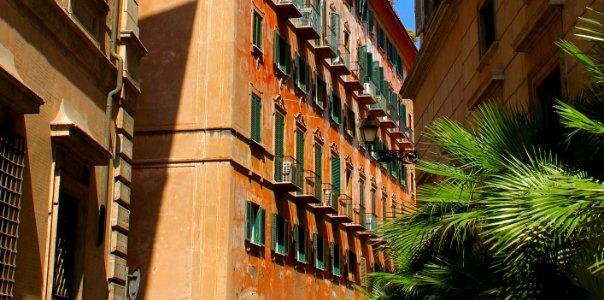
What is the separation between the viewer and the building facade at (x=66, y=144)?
38.1 feet

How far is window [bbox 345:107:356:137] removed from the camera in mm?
35856

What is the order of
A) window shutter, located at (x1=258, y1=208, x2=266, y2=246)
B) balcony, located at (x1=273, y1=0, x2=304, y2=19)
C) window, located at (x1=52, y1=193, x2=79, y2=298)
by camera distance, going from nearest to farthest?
window, located at (x1=52, y1=193, x2=79, y2=298), window shutter, located at (x1=258, y1=208, x2=266, y2=246), balcony, located at (x1=273, y1=0, x2=304, y2=19)

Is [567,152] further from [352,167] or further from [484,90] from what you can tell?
[352,167]

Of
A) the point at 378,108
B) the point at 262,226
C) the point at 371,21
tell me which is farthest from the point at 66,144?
the point at 371,21

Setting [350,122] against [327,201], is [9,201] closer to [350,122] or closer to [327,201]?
[327,201]

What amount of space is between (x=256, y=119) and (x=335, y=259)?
8.43 meters

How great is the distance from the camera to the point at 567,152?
27.0 feet

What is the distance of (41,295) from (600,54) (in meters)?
8.47

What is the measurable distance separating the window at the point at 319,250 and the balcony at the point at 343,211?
3.68ft

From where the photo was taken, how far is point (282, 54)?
29.2 m

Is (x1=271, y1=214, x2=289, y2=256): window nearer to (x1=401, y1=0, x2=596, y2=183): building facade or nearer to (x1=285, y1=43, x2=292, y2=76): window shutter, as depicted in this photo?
(x1=285, y1=43, x2=292, y2=76): window shutter

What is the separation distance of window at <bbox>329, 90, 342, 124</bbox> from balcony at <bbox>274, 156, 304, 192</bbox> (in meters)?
5.18

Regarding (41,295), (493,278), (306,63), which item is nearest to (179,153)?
(306,63)

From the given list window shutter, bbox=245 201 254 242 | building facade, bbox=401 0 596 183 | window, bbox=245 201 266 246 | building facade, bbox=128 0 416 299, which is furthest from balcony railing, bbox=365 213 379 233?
building facade, bbox=401 0 596 183
